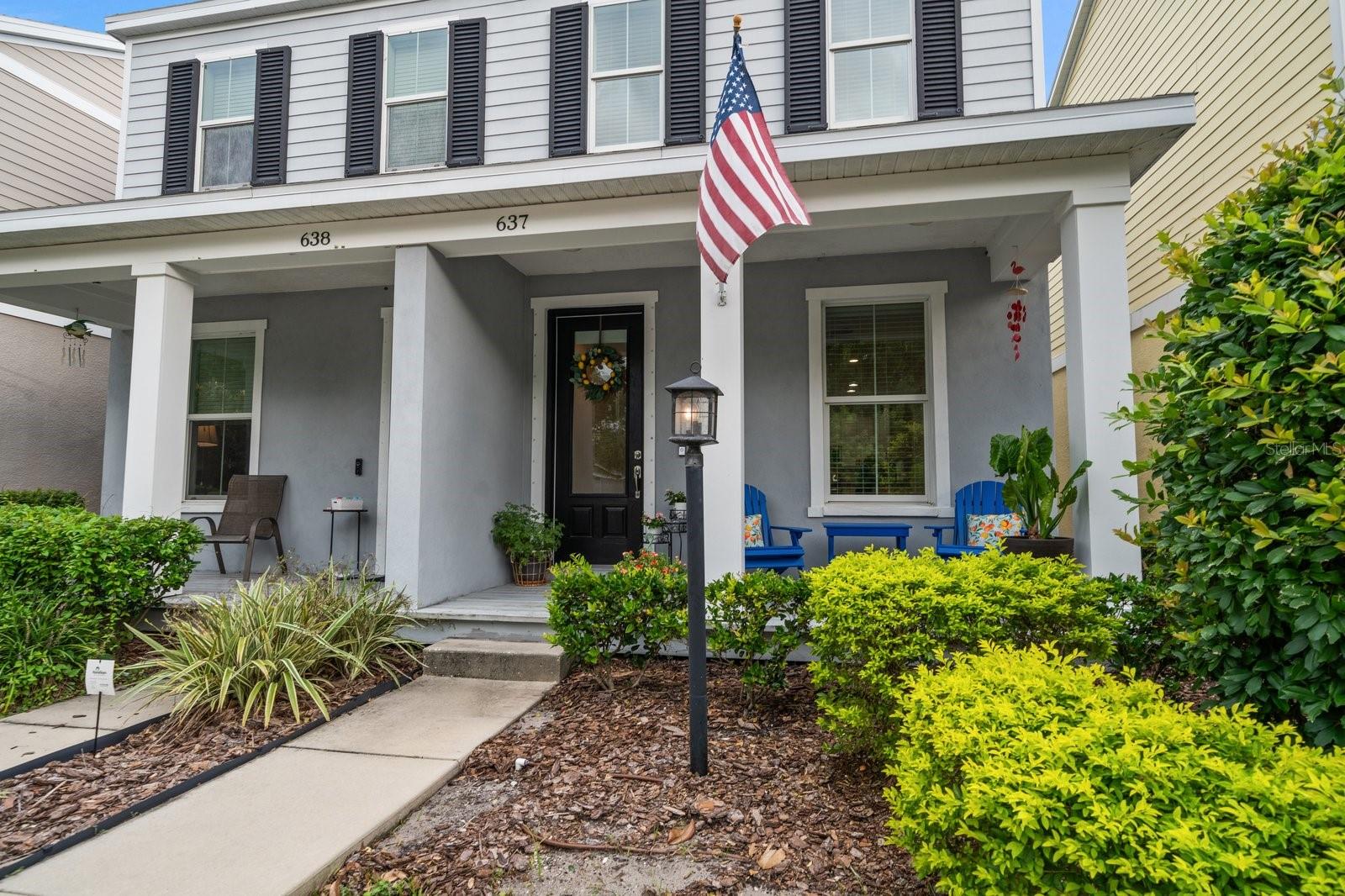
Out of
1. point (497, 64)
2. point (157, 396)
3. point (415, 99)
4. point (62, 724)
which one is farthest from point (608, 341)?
point (62, 724)

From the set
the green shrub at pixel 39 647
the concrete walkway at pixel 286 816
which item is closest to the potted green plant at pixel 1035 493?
the concrete walkway at pixel 286 816

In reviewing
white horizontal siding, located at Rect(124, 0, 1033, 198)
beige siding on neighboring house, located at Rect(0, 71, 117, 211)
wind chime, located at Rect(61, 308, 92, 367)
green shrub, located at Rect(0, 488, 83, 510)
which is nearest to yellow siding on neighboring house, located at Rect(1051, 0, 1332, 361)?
white horizontal siding, located at Rect(124, 0, 1033, 198)

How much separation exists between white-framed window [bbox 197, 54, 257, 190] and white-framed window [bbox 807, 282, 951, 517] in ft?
16.5

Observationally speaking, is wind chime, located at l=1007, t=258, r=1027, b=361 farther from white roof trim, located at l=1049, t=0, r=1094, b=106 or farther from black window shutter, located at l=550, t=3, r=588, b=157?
white roof trim, located at l=1049, t=0, r=1094, b=106

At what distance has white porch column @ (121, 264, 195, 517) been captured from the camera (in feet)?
17.2

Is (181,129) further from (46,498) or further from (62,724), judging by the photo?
(62,724)

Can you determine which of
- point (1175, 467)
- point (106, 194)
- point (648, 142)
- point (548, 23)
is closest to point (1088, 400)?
point (1175, 467)

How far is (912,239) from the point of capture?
5.49 metres

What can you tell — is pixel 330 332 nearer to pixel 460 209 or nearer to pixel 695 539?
pixel 460 209

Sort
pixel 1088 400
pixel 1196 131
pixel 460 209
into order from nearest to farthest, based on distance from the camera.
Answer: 1. pixel 1088 400
2. pixel 460 209
3. pixel 1196 131

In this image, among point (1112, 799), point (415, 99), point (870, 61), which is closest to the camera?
point (1112, 799)

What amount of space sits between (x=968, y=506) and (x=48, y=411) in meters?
9.53

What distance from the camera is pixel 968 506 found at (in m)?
5.45

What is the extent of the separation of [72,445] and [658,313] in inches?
278
